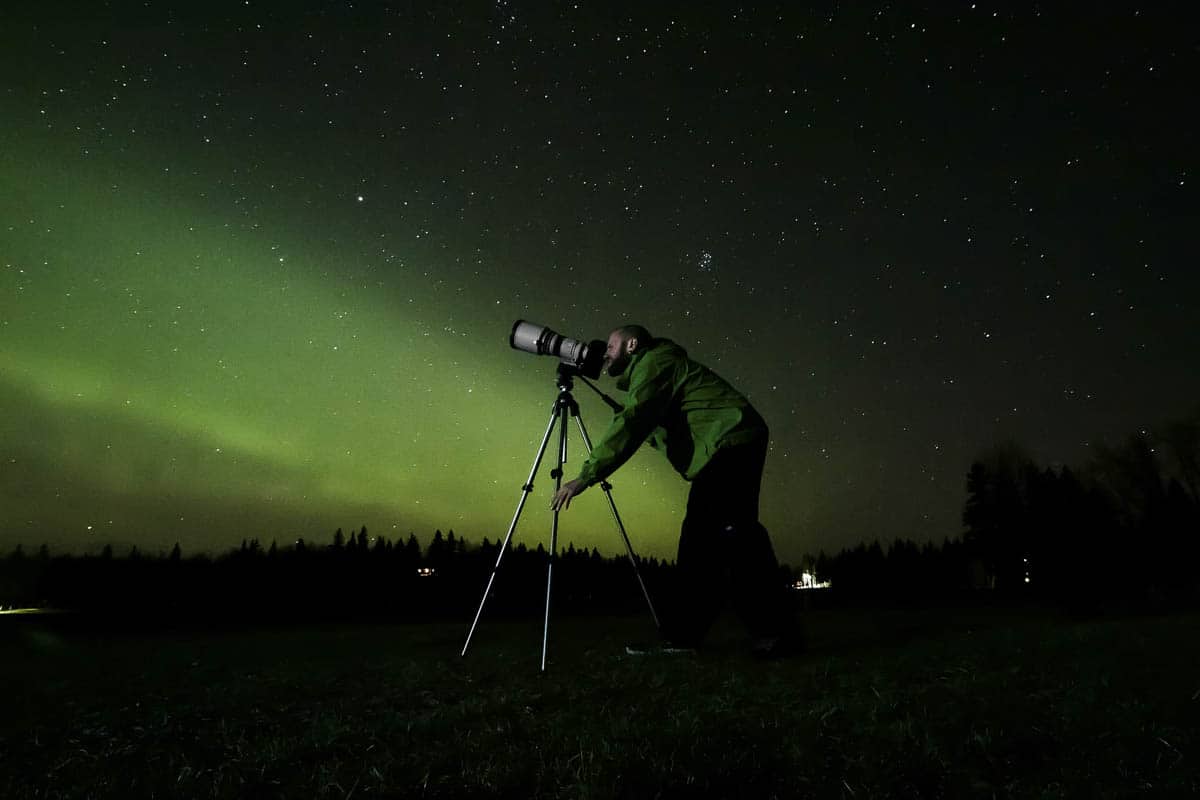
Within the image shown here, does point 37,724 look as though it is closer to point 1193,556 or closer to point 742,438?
point 742,438

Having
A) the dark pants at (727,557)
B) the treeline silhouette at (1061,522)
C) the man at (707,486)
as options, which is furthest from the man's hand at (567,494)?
the treeline silhouette at (1061,522)

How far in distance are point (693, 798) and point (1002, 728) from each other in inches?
61.1

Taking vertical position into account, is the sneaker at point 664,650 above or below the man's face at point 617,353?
below

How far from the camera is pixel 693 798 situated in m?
2.29

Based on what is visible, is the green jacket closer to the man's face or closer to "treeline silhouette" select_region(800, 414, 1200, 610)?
the man's face

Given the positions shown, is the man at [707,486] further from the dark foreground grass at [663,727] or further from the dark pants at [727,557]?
the dark foreground grass at [663,727]

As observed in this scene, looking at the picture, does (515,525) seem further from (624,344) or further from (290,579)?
(290,579)

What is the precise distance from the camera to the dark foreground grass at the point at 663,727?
244cm

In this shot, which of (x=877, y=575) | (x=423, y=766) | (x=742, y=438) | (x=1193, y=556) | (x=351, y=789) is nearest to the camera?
(x=351, y=789)

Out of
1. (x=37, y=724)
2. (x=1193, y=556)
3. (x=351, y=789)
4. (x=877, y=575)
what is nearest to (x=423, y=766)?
(x=351, y=789)

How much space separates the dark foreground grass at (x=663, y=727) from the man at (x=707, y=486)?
44 cm


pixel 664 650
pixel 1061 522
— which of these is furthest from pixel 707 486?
pixel 1061 522

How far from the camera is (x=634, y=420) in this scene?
5.52 metres

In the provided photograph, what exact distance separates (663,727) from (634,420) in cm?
281
